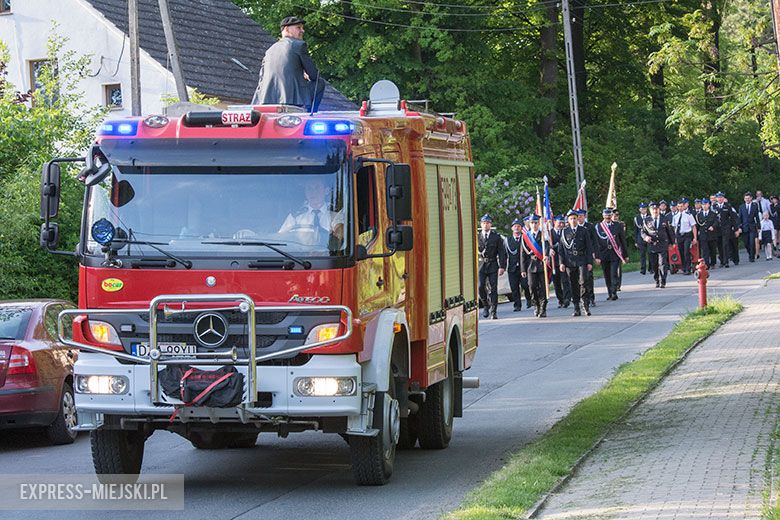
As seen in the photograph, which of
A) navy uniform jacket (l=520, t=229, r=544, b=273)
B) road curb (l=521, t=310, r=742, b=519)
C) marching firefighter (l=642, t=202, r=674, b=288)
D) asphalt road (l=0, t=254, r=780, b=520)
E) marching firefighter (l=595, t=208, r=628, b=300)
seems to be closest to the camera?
road curb (l=521, t=310, r=742, b=519)

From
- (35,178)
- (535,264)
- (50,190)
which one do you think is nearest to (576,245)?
(535,264)

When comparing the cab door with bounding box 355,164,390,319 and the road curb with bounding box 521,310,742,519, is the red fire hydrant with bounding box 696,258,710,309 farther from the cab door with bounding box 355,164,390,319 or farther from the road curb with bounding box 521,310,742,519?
the cab door with bounding box 355,164,390,319

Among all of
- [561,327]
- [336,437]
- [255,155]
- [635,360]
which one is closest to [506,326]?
[561,327]

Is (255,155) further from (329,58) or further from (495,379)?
(329,58)

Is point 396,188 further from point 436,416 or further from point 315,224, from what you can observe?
point 436,416

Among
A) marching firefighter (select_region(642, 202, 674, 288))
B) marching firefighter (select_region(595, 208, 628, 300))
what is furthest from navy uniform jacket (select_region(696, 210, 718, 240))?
marching firefighter (select_region(595, 208, 628, 300))

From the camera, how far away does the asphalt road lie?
9.82m

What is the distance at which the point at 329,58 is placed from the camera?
153ft

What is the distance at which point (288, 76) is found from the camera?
38.8 ft

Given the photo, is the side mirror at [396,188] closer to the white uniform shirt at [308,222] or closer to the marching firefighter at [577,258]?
the white uniform shirt at [308,222]

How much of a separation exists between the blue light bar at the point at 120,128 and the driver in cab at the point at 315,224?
4.12 ft

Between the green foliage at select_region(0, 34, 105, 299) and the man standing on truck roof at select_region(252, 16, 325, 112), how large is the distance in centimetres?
897

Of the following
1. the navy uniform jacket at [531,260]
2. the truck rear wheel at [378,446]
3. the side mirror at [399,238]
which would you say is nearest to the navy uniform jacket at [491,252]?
the navy uniform jacket at [531,260]

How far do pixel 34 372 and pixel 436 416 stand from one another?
3652mm
